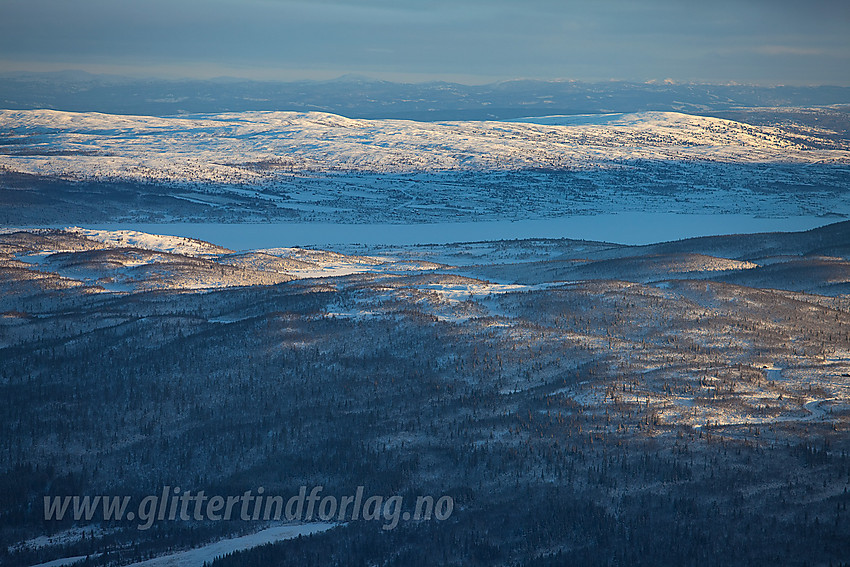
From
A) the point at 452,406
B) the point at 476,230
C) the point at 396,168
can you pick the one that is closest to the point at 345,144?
the point at 396,168

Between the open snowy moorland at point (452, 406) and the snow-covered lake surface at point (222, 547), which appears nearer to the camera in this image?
the snow-covered lake surface at point (222, 547)

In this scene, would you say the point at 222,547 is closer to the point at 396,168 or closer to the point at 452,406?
the point at 452,406

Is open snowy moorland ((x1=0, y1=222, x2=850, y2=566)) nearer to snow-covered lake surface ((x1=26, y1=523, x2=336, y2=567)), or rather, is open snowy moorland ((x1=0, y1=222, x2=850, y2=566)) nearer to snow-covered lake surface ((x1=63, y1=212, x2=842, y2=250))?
snow-covered lake surface ((x1=26, y1=523, x2=336, y2=567))

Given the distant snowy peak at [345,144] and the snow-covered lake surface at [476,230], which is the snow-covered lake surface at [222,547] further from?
the distant snowy peak at [345,144]

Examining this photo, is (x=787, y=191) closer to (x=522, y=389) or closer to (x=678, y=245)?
(x=678, y=245)

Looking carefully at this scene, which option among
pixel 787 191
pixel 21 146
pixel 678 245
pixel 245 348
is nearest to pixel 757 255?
pixel 678 245

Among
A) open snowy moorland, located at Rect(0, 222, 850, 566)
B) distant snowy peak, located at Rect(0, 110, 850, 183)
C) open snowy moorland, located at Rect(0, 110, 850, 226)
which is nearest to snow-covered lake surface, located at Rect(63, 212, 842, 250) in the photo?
open snowy moorland, located at Rect(0, 110, 850, 226)

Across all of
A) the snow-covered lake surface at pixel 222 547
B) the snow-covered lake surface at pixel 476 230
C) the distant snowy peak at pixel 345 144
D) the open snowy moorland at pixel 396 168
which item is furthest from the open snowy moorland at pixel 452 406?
the distant snowy peak at pixel 345 144
